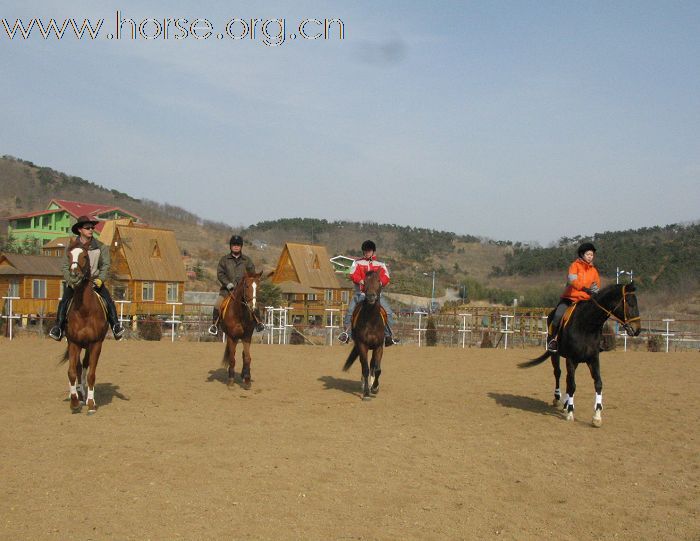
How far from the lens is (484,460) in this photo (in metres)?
7.71

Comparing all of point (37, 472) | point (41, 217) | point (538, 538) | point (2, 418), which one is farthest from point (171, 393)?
point (41, 217)

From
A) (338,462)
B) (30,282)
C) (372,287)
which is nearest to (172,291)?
(30,282)

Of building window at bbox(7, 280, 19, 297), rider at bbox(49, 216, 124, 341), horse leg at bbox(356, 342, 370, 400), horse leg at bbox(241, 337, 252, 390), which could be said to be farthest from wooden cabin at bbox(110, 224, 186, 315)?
rider at bbox(49, 216, 124, 341)

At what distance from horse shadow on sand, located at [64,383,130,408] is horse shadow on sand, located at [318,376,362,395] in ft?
12.3

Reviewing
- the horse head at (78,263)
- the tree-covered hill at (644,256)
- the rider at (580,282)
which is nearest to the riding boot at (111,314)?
the horse head at (78,263)

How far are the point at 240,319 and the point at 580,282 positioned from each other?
599cm

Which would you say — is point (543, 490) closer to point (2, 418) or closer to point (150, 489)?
point (150, 489)

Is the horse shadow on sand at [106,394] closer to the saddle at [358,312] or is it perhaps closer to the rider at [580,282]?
the saddle at [358,312]

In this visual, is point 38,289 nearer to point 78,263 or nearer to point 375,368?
point 375,368

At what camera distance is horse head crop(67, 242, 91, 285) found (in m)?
9.50

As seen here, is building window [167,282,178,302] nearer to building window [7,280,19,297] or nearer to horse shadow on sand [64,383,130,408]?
building window [7,280,19,297]

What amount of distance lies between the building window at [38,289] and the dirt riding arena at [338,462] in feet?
98.7

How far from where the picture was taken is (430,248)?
5625 inches

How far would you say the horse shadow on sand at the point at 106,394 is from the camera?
10.9 metres
